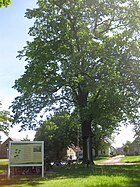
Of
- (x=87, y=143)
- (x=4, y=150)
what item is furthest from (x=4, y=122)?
(x=4, y=150)

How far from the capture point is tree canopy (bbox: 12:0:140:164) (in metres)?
28.8

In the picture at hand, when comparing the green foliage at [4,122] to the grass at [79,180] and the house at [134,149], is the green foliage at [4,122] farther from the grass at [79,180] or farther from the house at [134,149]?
the house at [134,149]

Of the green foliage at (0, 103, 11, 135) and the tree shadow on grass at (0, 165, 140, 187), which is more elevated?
the green foliage at (0, 103, 11, 135)

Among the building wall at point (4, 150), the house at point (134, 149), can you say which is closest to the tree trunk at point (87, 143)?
the building wall at point (4, 150)

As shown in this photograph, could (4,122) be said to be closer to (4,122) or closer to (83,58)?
(4,122)

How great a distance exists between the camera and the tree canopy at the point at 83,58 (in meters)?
28.8

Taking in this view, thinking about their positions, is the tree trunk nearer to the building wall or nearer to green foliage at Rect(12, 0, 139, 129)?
green foliage at Rect(12, 0, 139, 129)

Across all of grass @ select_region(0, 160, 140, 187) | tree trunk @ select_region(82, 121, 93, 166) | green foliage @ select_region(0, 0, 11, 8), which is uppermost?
green foliage @ select_region(0, 0, 11, 8)

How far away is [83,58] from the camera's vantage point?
2830cm

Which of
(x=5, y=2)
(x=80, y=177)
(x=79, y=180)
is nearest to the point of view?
(x=5, y=2)

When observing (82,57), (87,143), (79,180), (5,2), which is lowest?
(79,180)

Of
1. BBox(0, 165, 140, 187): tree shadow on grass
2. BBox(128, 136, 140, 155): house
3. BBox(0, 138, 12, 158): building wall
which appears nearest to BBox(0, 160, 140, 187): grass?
BBox(0, 165, 140, 187): tree shadow on grass

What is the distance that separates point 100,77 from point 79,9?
6.89 meters

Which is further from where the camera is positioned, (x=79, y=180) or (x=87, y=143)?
(x=87, y=143)
